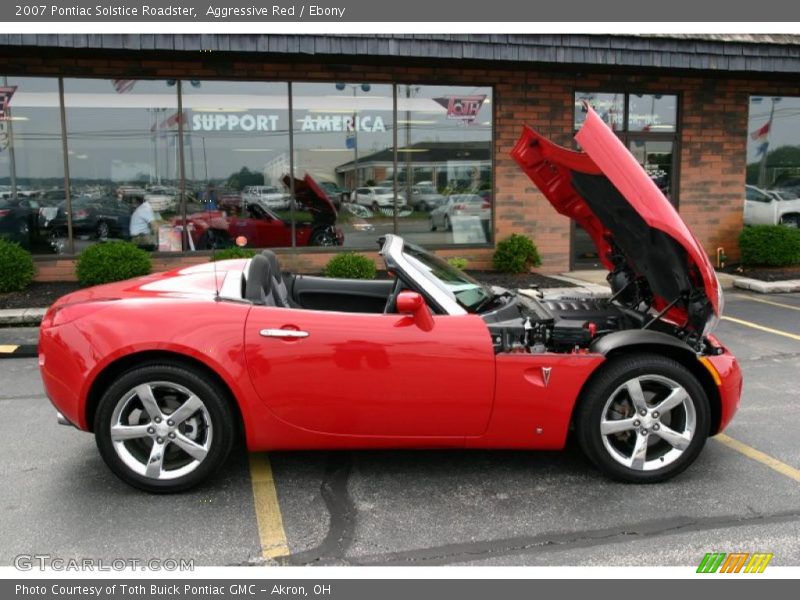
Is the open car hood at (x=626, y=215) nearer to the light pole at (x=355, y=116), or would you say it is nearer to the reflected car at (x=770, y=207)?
the light pole at (x=355, y=116)

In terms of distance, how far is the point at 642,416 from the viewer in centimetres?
377

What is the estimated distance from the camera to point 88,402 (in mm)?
3707

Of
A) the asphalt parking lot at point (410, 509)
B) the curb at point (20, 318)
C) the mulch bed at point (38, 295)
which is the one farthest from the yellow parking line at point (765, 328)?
the mulch bed at point (38, 295)

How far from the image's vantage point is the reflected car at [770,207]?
12789 millimetres

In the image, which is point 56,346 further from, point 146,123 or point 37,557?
point 146,123

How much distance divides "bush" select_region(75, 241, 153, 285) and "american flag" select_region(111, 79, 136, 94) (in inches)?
94.7

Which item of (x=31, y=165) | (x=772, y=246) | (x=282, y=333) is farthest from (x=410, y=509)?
(x=772, y=246)

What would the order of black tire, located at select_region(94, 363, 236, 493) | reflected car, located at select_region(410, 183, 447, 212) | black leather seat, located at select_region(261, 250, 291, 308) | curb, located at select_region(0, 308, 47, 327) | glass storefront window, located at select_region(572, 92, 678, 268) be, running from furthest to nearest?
glass storefront window, located at select_region(572, 92, 678, 268)
reflected car, located at select_region(410, 183, 447, 212)
curb, located at select_region(0, 308, 47, 327)
black leather seat, located at select_region(261, 250, 291, 308)
black tire, located at select_region(94, 363, 236, 493)

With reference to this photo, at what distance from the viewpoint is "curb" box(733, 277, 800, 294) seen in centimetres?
1061

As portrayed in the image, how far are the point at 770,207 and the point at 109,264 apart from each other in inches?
441

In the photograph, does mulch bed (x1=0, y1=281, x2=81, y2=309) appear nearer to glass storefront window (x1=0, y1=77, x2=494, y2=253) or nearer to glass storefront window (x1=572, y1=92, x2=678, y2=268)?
glass storefront window (x1=0, y1=77, x2=494, y2=253)

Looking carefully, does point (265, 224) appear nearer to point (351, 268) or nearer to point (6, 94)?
point (351, 268)
